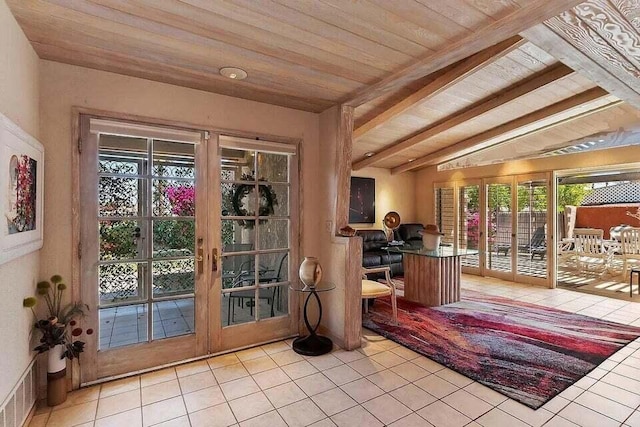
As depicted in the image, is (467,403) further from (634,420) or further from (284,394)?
(284,394)

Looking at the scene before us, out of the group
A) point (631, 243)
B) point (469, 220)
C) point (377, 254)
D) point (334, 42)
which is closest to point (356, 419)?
point (334, 42)

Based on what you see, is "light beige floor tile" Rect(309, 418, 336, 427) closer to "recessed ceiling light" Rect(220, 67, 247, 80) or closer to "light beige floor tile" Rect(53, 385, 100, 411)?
"light beige floor tile" Rect(53, 385, 100, 411)

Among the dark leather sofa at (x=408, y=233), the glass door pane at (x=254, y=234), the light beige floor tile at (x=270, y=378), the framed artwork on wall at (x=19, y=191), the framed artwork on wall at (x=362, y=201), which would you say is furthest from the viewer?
the dark leather sofa at (x=408, y=233)

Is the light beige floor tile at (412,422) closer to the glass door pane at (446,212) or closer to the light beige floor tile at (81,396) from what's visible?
the light beige floor tile at (81,396)

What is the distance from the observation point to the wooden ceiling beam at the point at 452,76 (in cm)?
272

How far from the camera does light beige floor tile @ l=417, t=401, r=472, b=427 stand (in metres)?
1.95

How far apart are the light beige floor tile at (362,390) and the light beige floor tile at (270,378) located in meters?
0.48

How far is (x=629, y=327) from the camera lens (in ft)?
11.8

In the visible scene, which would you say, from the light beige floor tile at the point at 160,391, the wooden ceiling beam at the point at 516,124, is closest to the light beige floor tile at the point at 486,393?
the light beige floor tile at the point at 160,391

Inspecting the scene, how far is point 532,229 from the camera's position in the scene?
18.7 ft

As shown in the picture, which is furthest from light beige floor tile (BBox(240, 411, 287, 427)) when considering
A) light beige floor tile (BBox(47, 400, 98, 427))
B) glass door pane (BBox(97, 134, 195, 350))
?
glass door pane (BBox(97, 134, 195, 350))

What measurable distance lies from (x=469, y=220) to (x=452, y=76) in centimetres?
425

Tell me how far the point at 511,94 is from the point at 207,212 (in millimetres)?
3742

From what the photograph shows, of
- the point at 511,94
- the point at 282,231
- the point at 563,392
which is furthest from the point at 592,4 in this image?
the point at 282,231
